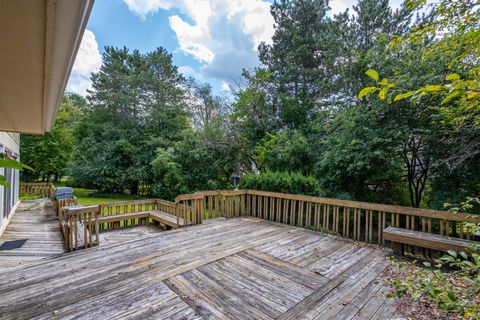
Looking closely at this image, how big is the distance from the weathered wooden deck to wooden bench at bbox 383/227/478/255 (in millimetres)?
5697

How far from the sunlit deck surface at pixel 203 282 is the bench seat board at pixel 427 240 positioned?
43cm

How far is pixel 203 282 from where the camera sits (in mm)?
2875

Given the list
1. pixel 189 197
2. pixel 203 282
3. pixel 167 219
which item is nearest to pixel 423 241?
pixel 203 282

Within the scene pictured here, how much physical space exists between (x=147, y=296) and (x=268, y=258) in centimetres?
186

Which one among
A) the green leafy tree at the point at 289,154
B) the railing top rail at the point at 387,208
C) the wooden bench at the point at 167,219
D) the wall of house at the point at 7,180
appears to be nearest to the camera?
the railing top rail at the point at 387,208

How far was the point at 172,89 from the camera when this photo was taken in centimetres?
1420

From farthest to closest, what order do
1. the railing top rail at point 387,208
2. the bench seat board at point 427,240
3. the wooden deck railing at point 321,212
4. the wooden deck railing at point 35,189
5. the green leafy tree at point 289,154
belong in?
the wooden deck railing at point 35,189 → the green leafy tree at point 289,154 → the wooden deck railing at point 321,212 → the railing top rail at point 387,208 → the bench seat board at point 427,240

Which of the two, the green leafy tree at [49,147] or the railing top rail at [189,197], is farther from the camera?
the green leafy tree at [49,147]

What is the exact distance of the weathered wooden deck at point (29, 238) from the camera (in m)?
4.05

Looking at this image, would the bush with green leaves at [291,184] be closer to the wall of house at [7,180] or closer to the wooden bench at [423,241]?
the wooden bench at [423,241]

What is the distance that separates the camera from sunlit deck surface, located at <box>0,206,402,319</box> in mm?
2336

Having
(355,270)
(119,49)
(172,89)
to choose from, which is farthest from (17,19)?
(119,49)

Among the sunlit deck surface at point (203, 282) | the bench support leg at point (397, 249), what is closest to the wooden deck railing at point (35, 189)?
the sunlit deck surface at point (203, 282)

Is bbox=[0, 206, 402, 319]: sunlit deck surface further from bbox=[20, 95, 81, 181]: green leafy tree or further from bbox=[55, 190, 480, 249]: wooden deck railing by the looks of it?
bbox=[20, 95, 81, 181]: green leafy tree
